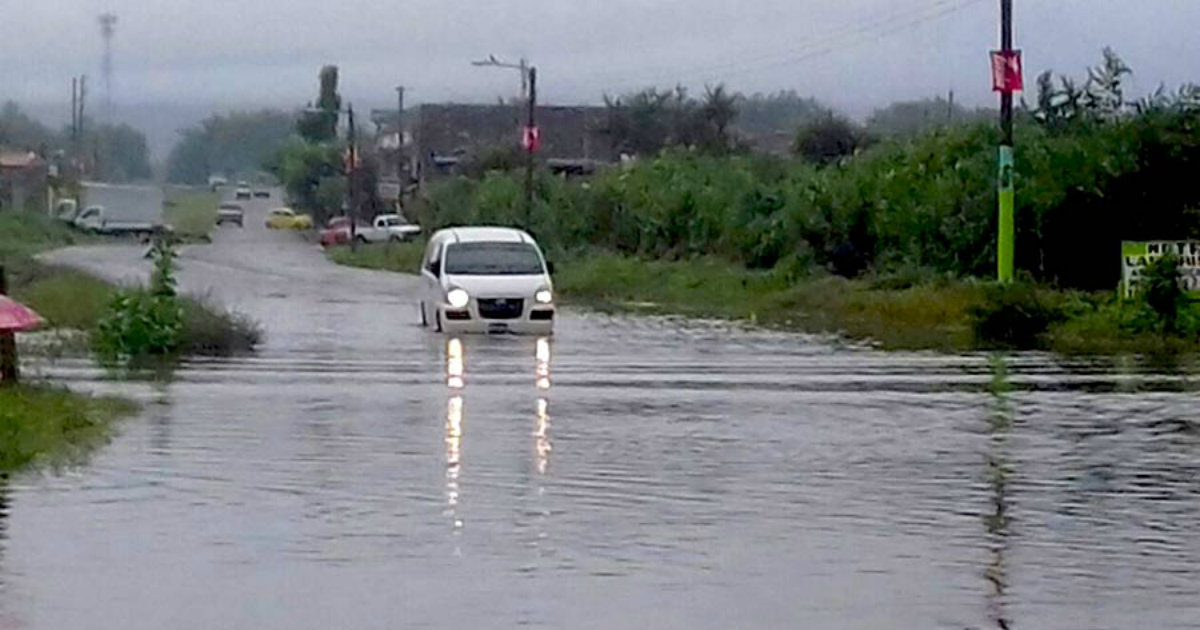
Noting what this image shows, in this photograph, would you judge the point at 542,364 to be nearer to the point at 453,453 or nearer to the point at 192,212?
the point at 453,453

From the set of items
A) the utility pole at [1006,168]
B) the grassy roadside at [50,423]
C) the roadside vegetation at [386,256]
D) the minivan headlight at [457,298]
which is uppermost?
the utility pole at [1006,168]

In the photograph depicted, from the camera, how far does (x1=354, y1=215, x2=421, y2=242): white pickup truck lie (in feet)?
288

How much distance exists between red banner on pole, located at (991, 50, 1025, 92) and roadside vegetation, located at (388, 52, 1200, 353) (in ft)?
11.1

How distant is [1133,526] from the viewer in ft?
44.9

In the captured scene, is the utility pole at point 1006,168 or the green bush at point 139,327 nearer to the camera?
the green bush at point 139,327

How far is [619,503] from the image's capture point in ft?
47.5

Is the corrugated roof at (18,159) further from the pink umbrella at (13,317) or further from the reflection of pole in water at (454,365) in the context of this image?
the pink umbrella at (13,317)

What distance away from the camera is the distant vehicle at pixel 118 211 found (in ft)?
327

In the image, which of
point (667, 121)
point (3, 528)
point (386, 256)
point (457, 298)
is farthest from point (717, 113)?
point (3, 528)

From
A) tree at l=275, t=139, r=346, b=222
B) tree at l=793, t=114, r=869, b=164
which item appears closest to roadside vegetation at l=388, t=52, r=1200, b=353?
tree at l=793, t=114, r=869, b=164

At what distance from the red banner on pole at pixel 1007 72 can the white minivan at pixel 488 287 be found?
8.40 meters

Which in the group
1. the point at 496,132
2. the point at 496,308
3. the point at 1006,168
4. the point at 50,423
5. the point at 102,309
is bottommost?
the point at 50,423

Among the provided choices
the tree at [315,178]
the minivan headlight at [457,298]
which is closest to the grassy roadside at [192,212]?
the tree at [315,178]

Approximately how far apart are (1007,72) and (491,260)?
31.0 ft
